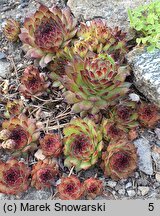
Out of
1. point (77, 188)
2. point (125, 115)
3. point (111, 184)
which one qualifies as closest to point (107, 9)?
point (125, 115)

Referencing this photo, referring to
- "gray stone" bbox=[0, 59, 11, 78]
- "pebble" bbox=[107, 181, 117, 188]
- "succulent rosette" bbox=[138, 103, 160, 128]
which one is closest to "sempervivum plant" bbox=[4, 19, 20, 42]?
"gray stone" bbox=[0, 59, 11, 78]

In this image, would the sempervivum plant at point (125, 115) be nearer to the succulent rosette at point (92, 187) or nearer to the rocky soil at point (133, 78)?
the rocky soil at point (133, 78)

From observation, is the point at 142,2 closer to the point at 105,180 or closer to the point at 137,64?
the point at 137,64

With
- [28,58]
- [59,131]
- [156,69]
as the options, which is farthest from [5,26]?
[156,69]

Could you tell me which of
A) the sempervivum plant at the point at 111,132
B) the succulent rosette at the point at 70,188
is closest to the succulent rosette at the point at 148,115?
the sempervivum plant at the point at 111,132

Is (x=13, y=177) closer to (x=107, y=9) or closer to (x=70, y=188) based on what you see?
(x=70, y=188)

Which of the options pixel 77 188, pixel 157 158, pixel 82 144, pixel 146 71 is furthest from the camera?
pixel 146 71
